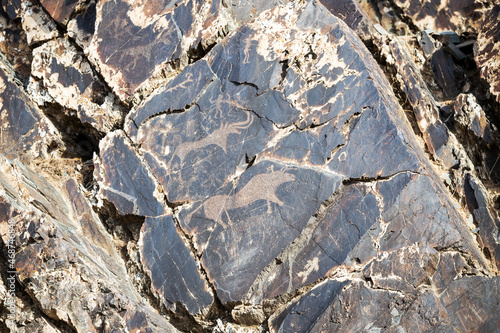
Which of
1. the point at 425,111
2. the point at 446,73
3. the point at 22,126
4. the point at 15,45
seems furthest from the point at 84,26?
the point at 446,73

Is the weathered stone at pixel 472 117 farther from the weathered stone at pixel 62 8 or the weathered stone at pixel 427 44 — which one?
the weathered stone at pixel 62 8

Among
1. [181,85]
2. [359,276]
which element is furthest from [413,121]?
[181,85]

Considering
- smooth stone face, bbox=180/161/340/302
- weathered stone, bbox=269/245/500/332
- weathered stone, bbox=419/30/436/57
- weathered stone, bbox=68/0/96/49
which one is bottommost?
weathered stone, bbox=269/245/500/332

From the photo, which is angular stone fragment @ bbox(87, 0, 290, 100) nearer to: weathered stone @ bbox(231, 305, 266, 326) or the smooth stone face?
the smooth stone face

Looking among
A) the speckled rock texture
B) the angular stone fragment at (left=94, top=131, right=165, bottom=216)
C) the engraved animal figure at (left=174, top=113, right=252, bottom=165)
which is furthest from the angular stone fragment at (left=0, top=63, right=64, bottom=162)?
the engraved animal figure at (left=174, top=113, right=252, bottom=165)

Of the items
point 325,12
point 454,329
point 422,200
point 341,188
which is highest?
point 325,12

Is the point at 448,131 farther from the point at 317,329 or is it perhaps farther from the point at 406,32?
the point at 317,329

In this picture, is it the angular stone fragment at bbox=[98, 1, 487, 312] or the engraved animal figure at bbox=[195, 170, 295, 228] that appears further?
the engraved animal figure at bbox=[195, 170, 295, 228]

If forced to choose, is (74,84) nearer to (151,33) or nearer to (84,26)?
(84,26)
